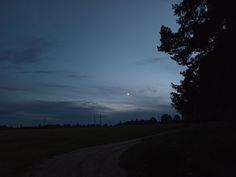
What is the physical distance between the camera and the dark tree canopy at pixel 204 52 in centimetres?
2211

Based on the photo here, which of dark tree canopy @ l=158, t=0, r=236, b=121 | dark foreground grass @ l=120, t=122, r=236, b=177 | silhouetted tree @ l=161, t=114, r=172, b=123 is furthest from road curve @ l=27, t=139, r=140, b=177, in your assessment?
silhouetted tree @ l=161, t=114, r=172, b=123

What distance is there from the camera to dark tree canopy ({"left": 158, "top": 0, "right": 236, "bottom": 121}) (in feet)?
72.5

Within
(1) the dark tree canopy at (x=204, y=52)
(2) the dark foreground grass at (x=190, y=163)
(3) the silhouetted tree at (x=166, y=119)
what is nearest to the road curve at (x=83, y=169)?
(2) the dark foreground grass at (x=190, y=163)

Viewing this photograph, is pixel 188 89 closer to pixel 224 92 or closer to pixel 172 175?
pixel 224 92

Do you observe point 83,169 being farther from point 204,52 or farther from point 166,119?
point 166,119

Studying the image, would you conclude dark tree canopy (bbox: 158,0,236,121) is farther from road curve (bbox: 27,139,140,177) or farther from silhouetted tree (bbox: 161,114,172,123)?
silhouetted tree (bbox: 161,114,172,123)

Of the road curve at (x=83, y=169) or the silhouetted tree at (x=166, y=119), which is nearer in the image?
the road curve at (x=83, y=169)

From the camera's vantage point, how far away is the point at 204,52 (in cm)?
2556

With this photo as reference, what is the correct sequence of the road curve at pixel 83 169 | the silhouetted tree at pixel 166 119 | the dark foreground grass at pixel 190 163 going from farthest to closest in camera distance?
the silhouetted tree at pixel 166 119 → the road curve at pixel 83 169 → the dark foreground grass at pixel 190 163

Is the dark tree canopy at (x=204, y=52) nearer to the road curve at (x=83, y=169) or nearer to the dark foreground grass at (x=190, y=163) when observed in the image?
the dark foreground grass at (x=190, y=163)

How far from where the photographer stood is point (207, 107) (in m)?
26.9

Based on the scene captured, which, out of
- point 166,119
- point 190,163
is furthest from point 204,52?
point 166,119

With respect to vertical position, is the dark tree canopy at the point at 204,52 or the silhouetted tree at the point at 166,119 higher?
the silhouetted tree at the point at 166,119

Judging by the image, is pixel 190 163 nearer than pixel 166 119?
Yes
